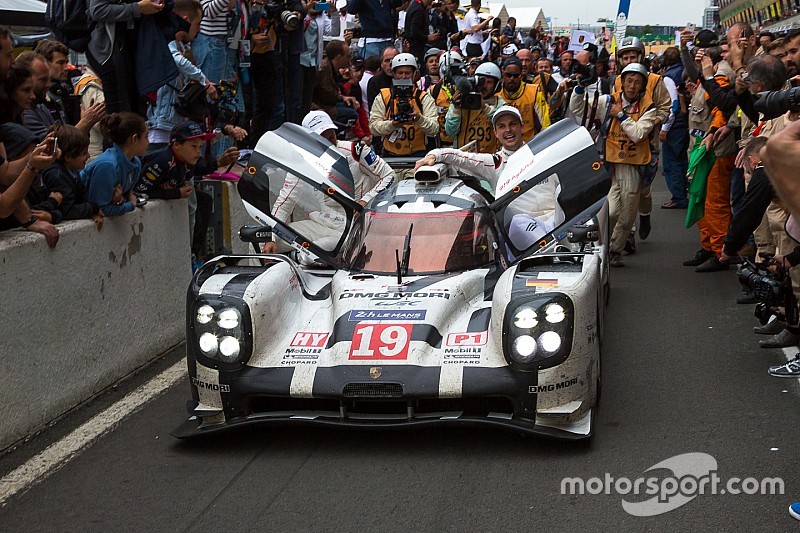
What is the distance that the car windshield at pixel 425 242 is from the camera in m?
6.76

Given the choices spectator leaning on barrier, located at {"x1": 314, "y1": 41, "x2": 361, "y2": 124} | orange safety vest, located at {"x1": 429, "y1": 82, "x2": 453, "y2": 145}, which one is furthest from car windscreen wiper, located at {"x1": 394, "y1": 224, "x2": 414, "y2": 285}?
spectator leaning on barrier, located at {"x1": 314, "y1": 41, "x2": 361, "y2": 124}

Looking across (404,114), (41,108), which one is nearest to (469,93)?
(404,114)

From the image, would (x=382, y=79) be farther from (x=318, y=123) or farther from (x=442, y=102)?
(x=318, y=123)

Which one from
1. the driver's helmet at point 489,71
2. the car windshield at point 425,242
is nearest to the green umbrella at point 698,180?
the driver's helmet at point 489,71

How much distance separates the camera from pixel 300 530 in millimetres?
4566

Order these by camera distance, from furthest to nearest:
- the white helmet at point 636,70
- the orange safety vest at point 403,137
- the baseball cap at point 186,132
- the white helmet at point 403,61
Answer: the orange safety vest at point 403,137 → the white helmet at point 403,61 → the white helmet at point 636,70 → the baseball cap at point 186,132

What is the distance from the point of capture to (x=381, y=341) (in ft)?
18.9

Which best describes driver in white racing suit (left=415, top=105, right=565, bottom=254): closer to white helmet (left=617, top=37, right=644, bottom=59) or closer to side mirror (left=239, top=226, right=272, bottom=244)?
side mirror (left=239, top=226, right=272, bottom=244)

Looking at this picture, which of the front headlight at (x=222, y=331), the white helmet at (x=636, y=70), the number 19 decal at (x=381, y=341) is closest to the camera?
the number 19 decal at (x=381, y=341)

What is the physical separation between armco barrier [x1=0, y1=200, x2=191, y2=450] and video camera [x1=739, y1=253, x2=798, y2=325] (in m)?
4.15

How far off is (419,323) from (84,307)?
220 centimetres

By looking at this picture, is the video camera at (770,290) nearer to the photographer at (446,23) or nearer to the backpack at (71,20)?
the backpack at (71,20)

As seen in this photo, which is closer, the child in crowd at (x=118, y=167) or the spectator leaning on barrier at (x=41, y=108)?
the child in crowd at (x=118, y=167)

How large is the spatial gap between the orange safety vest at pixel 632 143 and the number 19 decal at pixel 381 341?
5.88 meters
